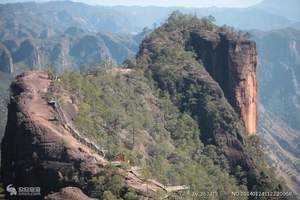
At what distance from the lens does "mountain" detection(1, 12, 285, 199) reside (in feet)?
163

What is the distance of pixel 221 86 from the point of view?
88688 millimetres

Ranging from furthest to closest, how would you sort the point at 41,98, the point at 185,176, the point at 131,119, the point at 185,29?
1. the point at 185,29
2. the point at 131,119
3. the point at 185,176
4. the point at 41,98

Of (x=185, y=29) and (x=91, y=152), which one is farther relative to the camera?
(x=185, y=29)

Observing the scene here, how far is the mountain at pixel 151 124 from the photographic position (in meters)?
49.8

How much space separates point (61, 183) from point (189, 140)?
97.5 ft

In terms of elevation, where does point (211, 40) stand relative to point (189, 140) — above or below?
above

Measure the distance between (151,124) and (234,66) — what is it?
22.2 m

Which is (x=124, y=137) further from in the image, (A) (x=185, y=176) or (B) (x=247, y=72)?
(B) (x=247, y=72)

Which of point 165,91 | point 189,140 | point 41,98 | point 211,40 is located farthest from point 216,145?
point 41,98

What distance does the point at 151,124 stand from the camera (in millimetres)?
72125
